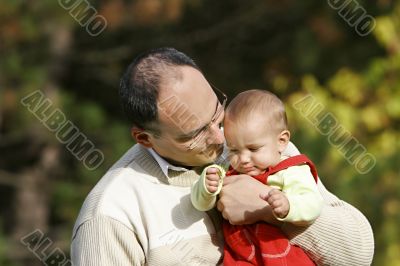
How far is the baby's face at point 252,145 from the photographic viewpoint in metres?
2.80

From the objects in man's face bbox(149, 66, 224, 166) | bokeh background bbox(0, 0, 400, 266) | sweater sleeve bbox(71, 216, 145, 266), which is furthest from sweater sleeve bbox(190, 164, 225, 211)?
bokeh background bbox(0, 0, 400, 266)

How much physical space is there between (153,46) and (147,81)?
650cm

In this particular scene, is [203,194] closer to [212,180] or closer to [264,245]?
[212,180]

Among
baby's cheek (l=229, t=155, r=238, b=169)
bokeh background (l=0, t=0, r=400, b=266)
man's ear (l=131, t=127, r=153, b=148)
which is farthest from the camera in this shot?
bokeh background (l=0, t=0, r=400, b=266)

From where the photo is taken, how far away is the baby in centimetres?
275

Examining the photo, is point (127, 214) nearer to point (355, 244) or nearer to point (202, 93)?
point (202, 93)

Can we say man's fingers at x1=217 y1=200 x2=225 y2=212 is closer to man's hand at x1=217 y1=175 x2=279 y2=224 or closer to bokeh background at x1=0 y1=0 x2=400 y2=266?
man's hand at x1=217 y1=175 x2=279 y2=224

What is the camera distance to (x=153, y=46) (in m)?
9.41

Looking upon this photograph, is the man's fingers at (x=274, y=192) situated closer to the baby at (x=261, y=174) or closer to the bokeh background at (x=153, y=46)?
the baby at (x=261, y=174)

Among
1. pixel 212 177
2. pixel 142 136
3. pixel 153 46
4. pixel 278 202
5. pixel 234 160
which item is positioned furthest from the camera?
pixel 153 46

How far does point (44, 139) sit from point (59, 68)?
78 centimetres

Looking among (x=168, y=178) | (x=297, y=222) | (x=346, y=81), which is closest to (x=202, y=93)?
(x=168, y=178)

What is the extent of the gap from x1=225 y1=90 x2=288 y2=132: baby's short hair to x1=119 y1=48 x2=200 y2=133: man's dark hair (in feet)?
0.69

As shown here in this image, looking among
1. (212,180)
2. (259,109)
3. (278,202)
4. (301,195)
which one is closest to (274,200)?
(278,202)
